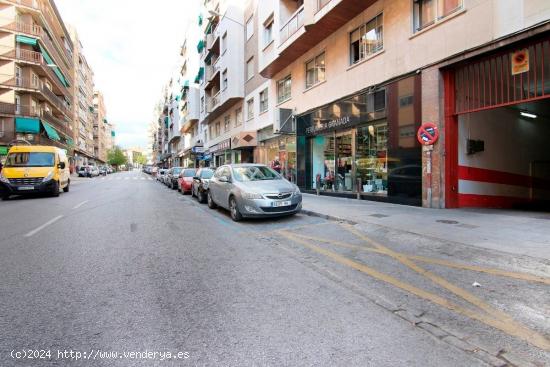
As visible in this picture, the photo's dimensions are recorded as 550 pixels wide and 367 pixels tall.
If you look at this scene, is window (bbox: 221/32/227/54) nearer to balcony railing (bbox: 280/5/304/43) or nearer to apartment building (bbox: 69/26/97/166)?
balcony railing (bbox: 280/5/304/43)

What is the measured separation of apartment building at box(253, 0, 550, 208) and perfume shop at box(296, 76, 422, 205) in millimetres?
43

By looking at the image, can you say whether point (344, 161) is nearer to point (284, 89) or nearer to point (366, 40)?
point (366, 40)

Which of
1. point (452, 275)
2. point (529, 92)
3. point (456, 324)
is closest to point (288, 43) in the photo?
point (529, 92)

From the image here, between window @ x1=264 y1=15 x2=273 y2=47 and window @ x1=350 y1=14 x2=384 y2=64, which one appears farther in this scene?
window @ x1=264 y1=15 x2=273 y2=47

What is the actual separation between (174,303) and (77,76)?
7885cm

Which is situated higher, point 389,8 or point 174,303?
point 389,8

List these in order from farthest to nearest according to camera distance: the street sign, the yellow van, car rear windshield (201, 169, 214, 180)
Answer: car rear windshield (201, 169, 214, 180), the yellow van, the street sign

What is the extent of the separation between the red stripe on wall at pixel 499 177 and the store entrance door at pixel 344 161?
458cm

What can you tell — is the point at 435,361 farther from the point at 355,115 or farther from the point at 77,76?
the point at 77,76

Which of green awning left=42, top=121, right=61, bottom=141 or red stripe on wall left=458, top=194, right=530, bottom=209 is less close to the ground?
green awning left=42, top=121, right=61, bottom=141

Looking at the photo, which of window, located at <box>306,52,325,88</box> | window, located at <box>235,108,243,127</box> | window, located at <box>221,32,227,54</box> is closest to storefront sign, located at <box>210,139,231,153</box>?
window, located at <box>235,108,243,127</box>

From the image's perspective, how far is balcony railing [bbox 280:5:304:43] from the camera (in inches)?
602

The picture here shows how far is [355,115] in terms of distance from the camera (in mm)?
13320

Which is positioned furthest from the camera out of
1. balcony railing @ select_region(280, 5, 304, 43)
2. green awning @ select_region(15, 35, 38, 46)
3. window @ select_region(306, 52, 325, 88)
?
green awning @ select_region(15, 35, 38, 46)
